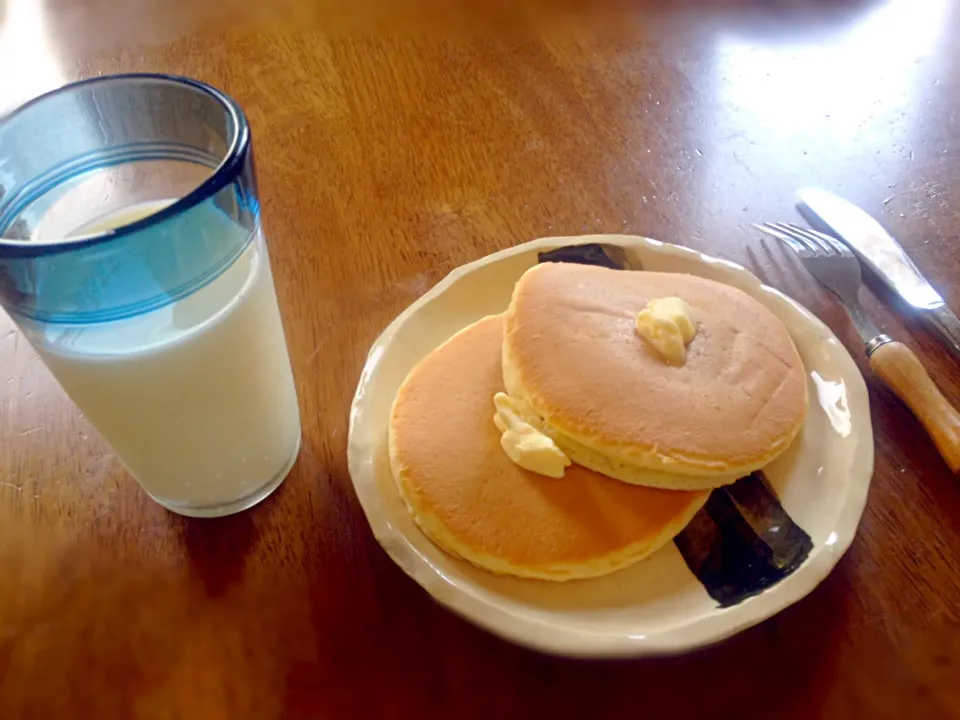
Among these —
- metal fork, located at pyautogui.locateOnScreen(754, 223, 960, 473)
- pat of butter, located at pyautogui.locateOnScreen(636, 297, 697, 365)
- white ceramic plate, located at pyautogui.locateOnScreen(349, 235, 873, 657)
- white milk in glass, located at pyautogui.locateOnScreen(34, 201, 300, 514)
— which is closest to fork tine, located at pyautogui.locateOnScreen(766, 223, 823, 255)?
metal fork, located at pyautogui.locateOnScreen(754, 223, 960, 473)

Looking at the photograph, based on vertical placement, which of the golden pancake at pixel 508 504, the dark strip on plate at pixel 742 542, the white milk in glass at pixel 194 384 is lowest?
the dark strip on plate at pixel 742 542

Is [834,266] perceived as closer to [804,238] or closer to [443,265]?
[804,238]

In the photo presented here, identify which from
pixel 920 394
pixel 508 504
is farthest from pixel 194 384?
pixel 920 394

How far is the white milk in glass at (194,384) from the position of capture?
52 centimetres

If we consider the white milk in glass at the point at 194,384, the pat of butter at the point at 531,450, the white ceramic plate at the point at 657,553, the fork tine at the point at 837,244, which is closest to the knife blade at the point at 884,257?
the fork tine at the point at 837,244

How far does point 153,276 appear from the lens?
0.47m

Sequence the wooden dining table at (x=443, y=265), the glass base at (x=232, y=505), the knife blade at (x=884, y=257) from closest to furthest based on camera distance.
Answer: the wooden dining table at (x=443, y=265), the glass base at (x=232, y=505), the knife blade at (x=884, y=257)

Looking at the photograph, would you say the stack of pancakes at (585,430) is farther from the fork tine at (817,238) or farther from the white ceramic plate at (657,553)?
the fork tine at (817,238)

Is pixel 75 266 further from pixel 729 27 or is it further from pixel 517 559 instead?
pixel 729 27

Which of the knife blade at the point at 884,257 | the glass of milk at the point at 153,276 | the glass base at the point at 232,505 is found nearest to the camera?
the glass of milk at the point at 153,276

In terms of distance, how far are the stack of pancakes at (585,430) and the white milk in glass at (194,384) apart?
119 millimetres

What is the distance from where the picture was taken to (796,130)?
44.1 inches

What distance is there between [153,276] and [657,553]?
43 centimetres

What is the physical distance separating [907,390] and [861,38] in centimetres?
85
